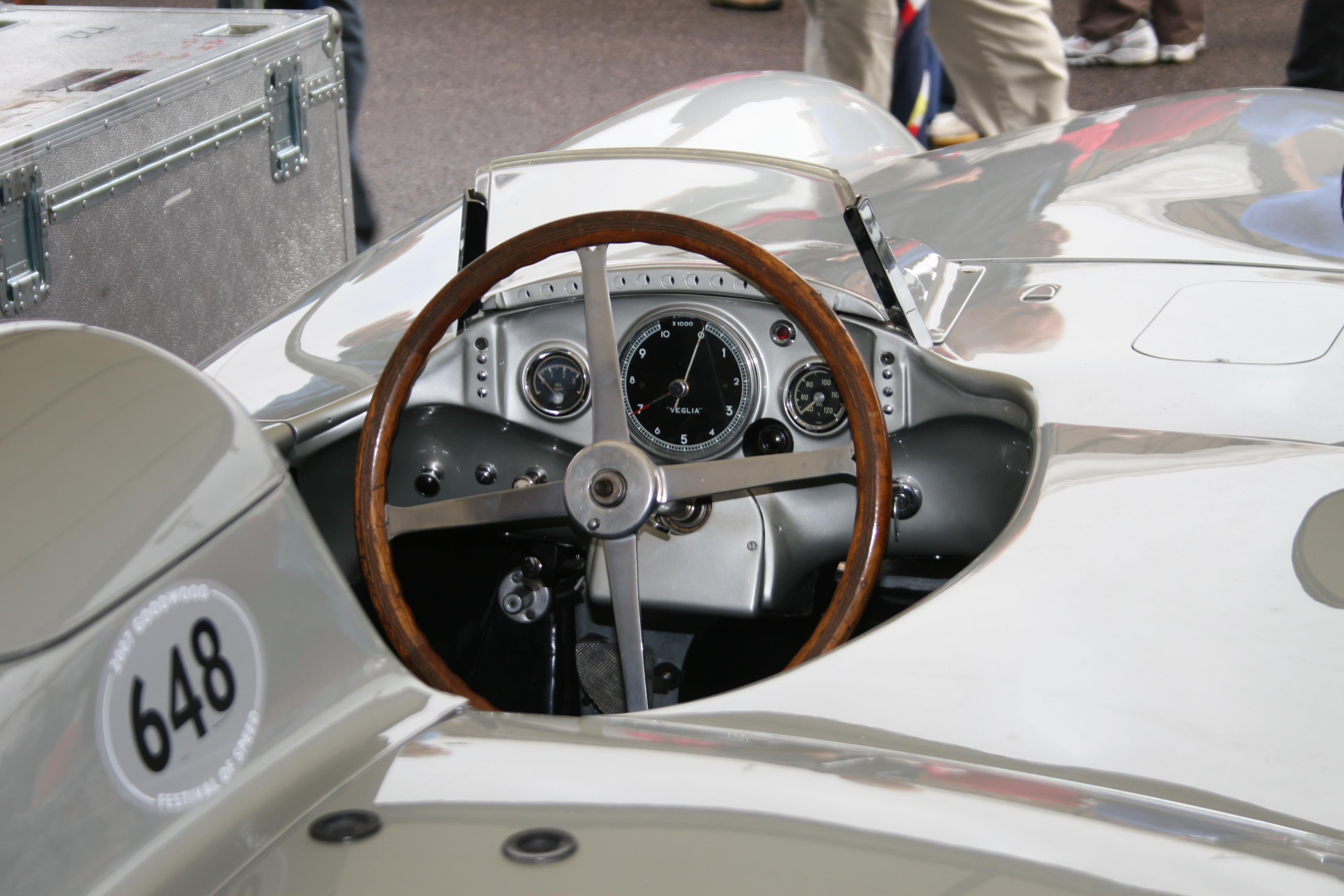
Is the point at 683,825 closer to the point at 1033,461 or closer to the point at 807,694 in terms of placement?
the point at 807,694

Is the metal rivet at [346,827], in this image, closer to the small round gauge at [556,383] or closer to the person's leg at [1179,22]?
the small round gauge at [556,383]

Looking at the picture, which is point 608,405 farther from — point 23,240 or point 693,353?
point 23,240

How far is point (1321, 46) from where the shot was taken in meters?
3.78

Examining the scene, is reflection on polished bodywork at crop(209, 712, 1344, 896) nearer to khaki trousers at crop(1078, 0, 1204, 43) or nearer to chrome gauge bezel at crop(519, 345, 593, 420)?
chrome gauge bezel at crop(519, 345, 593, 420)

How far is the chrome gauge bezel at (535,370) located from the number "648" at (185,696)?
Result: 69 cm

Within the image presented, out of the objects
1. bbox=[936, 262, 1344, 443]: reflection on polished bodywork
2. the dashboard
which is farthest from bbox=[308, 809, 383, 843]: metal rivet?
bbox=[936, 262, 1344, 443]: reflection on polished bodywork

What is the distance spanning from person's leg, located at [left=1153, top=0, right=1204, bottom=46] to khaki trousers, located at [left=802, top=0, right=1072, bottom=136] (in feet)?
7.40

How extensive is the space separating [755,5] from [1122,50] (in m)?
1.76

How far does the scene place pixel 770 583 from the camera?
62.1 inches

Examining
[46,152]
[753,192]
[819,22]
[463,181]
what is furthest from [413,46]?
[753,192]

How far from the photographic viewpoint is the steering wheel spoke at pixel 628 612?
4.53 feet

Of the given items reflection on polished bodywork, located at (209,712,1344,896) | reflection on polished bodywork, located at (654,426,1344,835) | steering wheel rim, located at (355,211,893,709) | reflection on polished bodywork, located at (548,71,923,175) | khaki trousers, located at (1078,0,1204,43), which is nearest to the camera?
reflection on polished bodywork, located at (209,712,1344,896)

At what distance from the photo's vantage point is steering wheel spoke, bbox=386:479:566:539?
142 cm

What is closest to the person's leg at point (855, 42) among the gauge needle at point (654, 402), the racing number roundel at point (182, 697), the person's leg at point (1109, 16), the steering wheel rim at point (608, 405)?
the person's leg at point (1109, 16)
